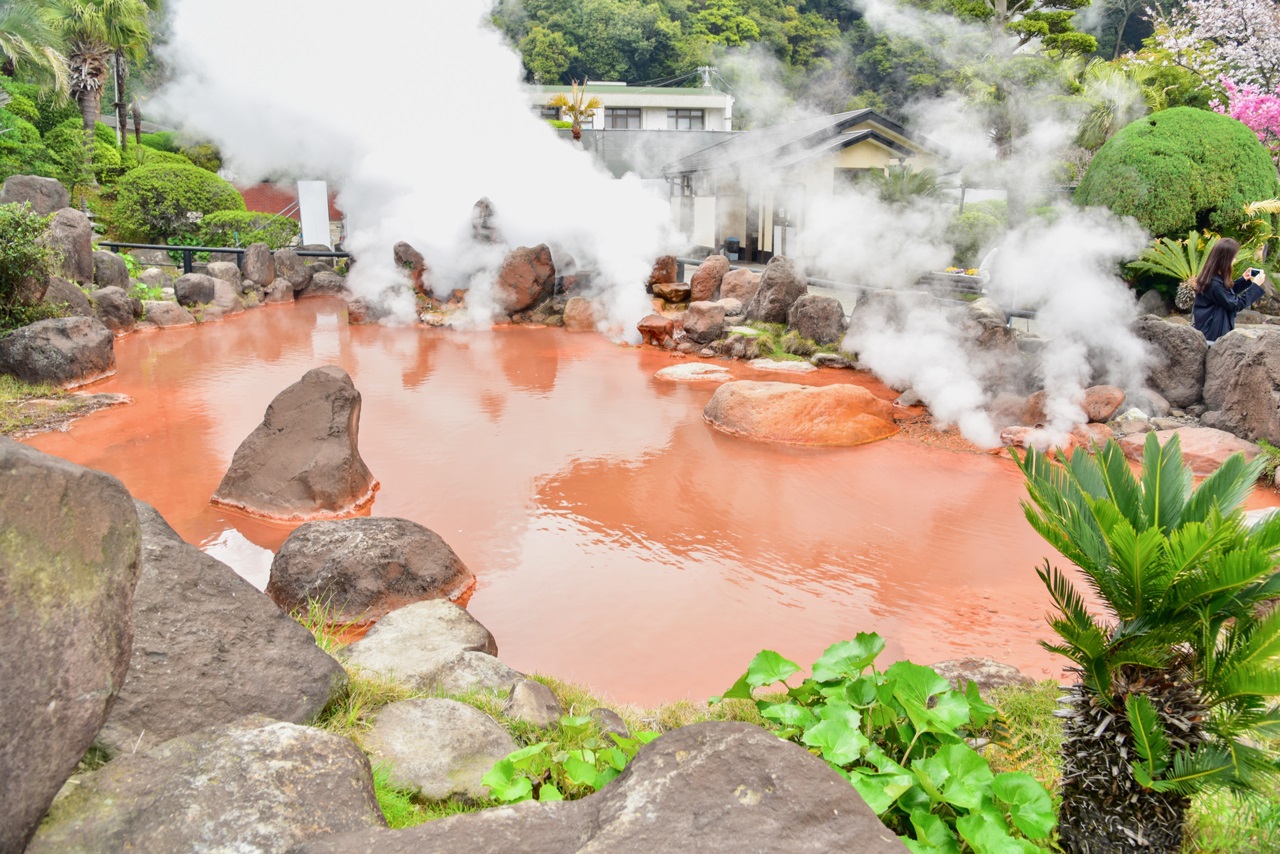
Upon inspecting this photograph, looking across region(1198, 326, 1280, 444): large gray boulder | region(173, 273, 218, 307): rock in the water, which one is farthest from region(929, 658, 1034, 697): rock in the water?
region(173, 273, 218, 307): rock in the water

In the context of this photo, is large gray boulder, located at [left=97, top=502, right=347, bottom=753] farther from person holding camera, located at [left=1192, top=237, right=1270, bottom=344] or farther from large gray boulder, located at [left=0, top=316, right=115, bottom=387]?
person holding camera, located at [left=1192, top=237, right=1270, bottom=344]

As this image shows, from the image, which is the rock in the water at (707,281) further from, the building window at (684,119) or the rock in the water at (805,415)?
the building window at (684,119)

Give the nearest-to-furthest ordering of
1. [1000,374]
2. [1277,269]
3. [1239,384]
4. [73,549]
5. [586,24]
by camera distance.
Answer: [73,549]
[1239,384]
[1000,374]
[1277,269]
[586,24]

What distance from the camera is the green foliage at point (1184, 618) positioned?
9.49ft

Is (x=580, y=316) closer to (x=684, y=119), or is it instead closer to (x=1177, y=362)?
(x=1177, y=362)

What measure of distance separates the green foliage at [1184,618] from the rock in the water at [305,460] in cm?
611

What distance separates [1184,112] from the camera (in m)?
15.0

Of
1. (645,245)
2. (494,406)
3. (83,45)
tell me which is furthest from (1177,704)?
(83,45)

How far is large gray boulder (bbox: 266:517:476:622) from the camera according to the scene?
19.9ft

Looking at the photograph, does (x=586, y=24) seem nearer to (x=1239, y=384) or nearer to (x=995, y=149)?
(x=995, y=149)

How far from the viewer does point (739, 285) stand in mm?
17312

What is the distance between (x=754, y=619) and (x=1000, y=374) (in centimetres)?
626

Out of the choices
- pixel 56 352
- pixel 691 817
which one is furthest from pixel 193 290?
pixel 691 817

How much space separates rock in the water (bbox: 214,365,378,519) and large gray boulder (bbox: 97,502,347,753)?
13.0 feet
